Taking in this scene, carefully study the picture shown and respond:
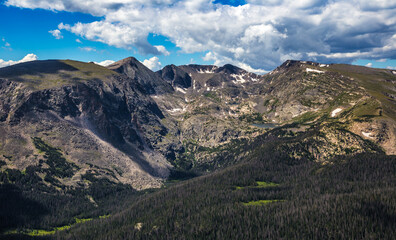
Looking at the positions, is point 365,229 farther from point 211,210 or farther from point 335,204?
point 211,210

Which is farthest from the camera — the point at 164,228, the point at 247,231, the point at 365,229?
the point at 164,228

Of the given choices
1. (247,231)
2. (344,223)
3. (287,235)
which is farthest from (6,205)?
(344,223)

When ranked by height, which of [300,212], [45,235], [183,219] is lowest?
[45,235]

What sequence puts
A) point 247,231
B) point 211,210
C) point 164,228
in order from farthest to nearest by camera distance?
point 211,210, point 164,228, point 247,231

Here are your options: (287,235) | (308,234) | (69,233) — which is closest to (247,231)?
(287,235)

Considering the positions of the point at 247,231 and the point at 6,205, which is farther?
the point at 6,205

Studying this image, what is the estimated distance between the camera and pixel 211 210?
195375 mm

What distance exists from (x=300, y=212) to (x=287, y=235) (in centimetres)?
2187

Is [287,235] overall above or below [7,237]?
above

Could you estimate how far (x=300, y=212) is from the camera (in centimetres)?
17475

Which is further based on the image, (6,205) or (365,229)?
(6,205)

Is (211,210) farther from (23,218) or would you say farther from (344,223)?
(23,218)

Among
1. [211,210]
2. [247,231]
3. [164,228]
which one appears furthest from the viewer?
[211,210]

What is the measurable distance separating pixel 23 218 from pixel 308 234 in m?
200
